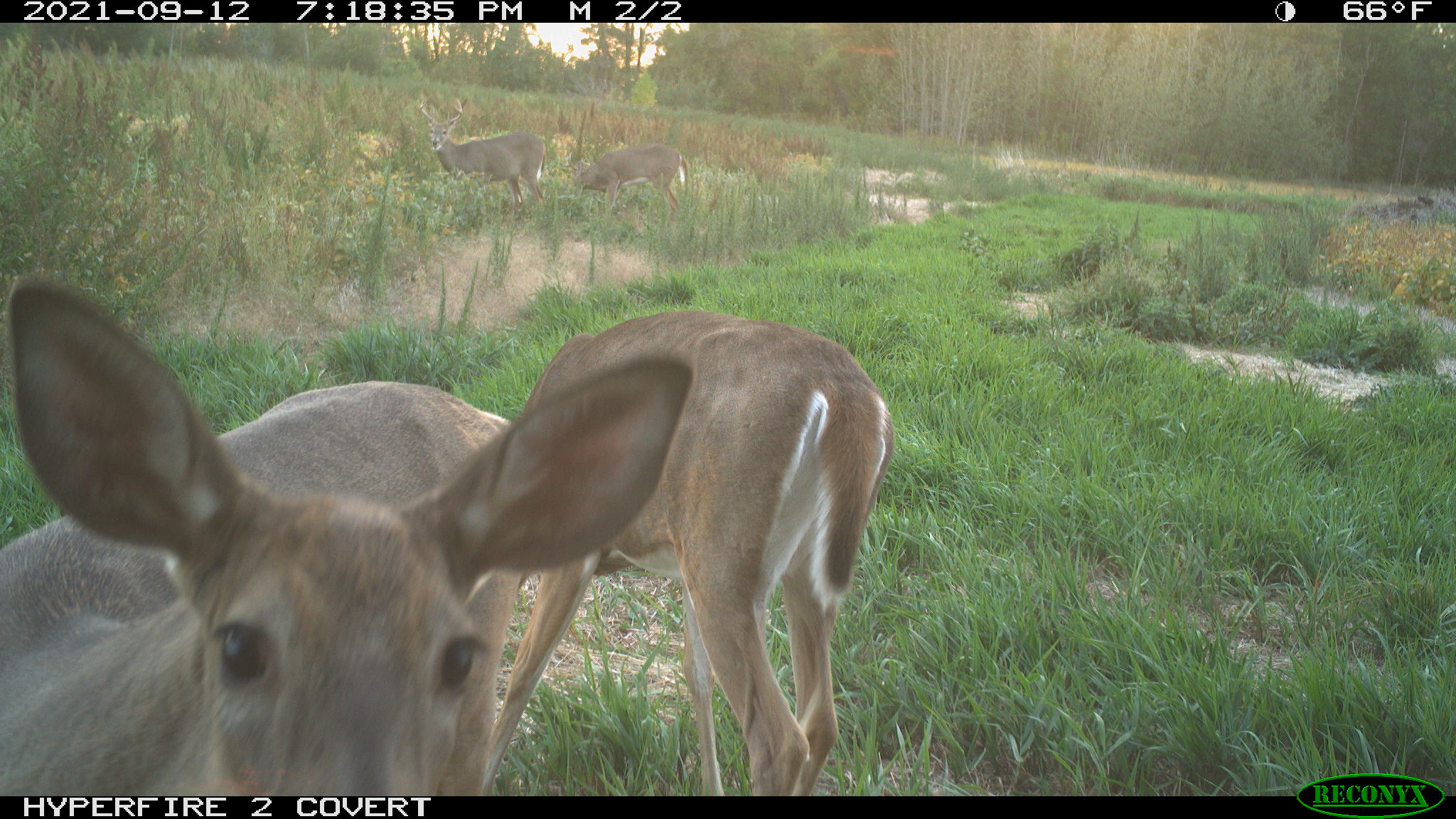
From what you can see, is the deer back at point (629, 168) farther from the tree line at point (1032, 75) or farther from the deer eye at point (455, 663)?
the deer eye at point (455, 663)

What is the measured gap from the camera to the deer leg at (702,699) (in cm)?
229

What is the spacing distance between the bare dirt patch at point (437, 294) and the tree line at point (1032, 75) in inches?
683

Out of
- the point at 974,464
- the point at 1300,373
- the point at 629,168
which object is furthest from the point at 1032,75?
the point at 974,464

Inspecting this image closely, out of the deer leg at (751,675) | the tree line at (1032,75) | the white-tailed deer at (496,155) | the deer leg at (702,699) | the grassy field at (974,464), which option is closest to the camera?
the deer leg at (751,675)

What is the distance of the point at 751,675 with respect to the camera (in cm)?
202

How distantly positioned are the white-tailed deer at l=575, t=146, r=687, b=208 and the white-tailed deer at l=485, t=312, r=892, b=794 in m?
13.1

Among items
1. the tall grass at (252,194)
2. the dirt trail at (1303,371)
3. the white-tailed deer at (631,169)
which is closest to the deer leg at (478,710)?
the tall grass at (252,194)

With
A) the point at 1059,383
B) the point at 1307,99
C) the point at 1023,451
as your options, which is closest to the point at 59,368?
the point at 1023,451


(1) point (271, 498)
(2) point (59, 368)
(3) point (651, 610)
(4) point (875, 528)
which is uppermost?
(2) point (59, 368)

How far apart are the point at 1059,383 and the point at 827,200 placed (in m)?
6.83

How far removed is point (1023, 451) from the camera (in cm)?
433

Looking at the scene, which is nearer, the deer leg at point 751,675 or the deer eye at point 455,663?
the deer eye at point 455,663
